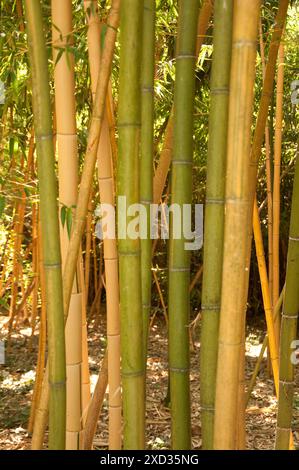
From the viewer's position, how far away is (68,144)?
1763 millimetres

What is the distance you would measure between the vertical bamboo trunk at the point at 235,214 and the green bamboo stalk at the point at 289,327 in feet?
1.53

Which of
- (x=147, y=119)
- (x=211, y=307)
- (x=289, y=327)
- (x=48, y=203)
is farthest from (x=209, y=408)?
(x=147, y=119)

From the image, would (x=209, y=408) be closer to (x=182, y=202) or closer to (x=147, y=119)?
(x=182, y=202)

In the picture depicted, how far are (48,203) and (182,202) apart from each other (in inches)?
13.4

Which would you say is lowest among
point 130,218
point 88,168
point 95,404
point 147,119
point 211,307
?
point 95,404

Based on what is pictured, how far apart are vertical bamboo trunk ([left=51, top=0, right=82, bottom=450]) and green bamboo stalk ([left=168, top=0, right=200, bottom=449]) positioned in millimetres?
306

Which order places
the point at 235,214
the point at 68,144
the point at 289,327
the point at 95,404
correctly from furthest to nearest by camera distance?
the point at 95,404 < the point at 289,327 < the point at 68,144 < the point at 235,214

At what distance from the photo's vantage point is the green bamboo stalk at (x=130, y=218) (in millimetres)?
1410

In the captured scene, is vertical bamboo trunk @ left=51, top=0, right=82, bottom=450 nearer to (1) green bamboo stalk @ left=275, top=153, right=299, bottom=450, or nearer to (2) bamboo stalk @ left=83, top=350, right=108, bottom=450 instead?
(2) bamboo stalk @ left=83, top=350, right=108, bottom=450

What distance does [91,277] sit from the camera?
729 centimetres

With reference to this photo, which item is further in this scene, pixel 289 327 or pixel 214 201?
pixel 289 327

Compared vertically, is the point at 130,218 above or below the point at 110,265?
above
